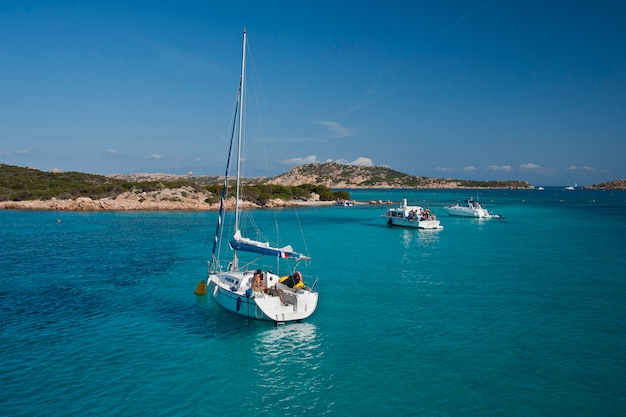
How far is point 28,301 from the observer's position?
22.9 metres

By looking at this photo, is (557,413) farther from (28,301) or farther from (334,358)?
(28,301)

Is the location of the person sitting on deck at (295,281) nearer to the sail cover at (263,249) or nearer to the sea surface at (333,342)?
the sail cover at (263,249)

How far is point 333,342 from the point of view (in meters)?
17.6

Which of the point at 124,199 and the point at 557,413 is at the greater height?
the point at 124,199

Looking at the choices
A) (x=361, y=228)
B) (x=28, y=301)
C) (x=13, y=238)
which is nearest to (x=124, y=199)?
(x=13, y=238)

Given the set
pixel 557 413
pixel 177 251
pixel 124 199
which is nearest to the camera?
pixel 557 413

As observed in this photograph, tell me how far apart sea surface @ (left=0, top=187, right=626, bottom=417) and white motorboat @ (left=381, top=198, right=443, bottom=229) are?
22.9 m

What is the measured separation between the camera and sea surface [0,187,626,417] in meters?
13.0

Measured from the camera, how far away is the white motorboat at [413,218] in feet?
194

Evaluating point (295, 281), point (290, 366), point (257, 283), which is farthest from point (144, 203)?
point (290, 366)

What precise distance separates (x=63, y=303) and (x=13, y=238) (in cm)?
2958

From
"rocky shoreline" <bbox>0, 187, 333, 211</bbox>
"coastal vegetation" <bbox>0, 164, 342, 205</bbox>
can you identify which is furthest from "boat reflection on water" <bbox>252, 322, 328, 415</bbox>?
"coastal vegetation" <bbox>0, 164, 342, 205</bbox>

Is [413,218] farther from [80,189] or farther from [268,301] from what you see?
[80,189]

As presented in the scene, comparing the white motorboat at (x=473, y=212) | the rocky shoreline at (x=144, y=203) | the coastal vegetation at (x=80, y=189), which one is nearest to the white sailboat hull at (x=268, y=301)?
the rocky shoreline at (x=144, y=203)
